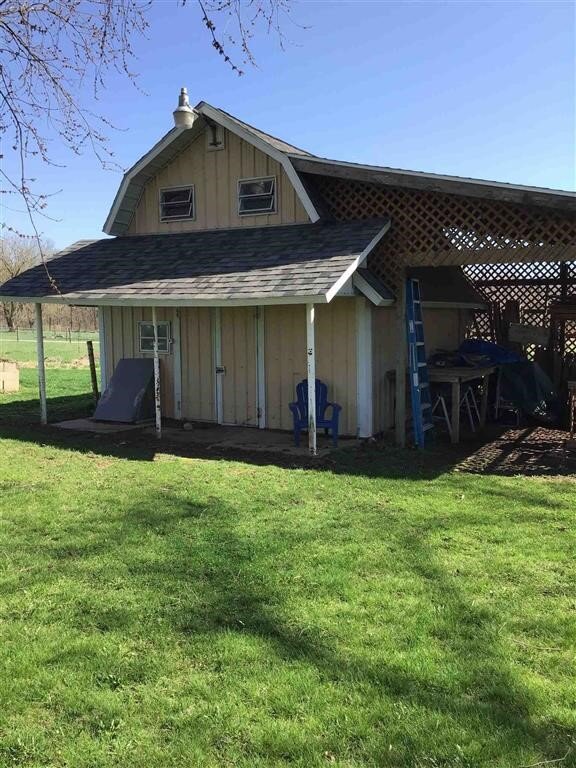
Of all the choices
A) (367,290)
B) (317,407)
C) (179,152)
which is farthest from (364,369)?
(179,152)

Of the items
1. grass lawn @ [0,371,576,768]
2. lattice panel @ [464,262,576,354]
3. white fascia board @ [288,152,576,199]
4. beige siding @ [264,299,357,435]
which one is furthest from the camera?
lattice panel @ [464,262,576,354]

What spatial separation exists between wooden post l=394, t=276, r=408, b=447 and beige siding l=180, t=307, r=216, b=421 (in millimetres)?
3402

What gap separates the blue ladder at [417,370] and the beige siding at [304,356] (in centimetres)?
84

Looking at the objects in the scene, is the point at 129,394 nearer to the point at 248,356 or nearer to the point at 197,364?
the point at 197,364

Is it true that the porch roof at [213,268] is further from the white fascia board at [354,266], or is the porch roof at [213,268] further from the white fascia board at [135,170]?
the white fascia board at [135,170]

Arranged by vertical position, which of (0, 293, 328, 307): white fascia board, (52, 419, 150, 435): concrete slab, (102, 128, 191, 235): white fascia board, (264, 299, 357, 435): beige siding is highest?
(102, 128, 191, 235): white fascia board

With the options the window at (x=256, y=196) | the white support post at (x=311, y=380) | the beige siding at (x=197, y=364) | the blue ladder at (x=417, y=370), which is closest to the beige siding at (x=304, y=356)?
the blue ladder at (x=417, y=370)

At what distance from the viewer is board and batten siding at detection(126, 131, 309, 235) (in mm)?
10812

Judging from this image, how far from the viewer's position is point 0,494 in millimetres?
6668

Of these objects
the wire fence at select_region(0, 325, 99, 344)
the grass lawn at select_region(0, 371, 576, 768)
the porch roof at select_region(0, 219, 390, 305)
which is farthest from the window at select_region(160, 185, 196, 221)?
the wire fence at select_region(0, 325, 99, 344)

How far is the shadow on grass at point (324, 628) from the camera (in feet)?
9.41

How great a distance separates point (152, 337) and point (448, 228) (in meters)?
5.70

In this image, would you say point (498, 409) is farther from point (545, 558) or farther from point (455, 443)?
point (545, 558)

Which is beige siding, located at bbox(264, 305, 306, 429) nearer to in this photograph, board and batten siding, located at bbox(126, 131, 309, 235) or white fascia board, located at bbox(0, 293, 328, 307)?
white fascia board, located at bbox(0, 293, 328, 307)
